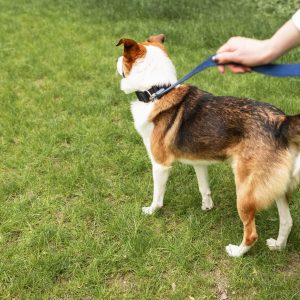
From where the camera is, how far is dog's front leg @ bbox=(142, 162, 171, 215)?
11.6 ft

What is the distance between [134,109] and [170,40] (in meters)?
4.35

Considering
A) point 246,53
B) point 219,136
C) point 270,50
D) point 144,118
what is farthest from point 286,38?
point 144,118

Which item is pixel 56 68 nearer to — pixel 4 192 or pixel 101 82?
pixel 101 82

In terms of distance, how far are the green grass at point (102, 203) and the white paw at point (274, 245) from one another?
0.16 ft

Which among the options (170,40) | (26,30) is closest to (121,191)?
(170,40)

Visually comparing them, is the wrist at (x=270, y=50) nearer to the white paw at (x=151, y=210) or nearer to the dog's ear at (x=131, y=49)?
the dog's ear at (x=131, y=49)

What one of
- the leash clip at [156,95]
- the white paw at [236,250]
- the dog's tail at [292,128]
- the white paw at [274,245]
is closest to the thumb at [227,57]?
the dog's tail at [292,128]

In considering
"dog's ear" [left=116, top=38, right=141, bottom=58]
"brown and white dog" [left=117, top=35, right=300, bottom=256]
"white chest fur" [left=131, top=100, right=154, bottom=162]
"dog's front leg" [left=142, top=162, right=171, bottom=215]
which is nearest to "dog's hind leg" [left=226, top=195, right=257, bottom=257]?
"brown and white dog" [left=117, top=35, right=300, bottom=256]

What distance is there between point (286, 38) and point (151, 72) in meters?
1.33

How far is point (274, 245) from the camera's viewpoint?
3.43 metres

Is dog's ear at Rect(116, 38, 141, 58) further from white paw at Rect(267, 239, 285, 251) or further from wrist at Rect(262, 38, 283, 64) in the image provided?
white paw at Rect(267, 239, 285, 251)

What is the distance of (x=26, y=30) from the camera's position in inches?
332

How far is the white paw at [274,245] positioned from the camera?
341cm

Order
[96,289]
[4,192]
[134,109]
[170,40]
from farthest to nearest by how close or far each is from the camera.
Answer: [170,40]
[4,192]
[134,109]
[96,289]
